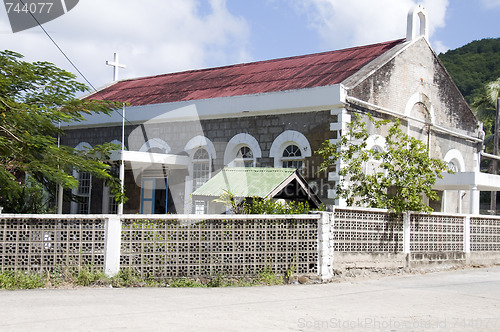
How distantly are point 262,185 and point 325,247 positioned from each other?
2.37m

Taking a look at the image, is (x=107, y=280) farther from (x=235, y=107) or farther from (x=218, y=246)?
(x=235, y=107)

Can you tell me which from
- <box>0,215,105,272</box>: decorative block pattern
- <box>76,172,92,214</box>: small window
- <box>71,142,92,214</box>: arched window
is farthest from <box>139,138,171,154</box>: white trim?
<box>0,215,105,272</box>: decorative block pattern

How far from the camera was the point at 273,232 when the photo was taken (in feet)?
38.1

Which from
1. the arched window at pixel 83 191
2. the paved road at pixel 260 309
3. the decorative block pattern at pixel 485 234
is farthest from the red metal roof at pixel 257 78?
the paved road at pixel 260 309

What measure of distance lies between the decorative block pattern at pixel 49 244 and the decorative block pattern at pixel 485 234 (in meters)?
10.0

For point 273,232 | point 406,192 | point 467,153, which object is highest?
point 467,153

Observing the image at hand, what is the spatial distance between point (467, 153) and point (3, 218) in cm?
1681

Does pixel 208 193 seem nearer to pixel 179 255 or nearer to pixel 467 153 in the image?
pixel 179 255

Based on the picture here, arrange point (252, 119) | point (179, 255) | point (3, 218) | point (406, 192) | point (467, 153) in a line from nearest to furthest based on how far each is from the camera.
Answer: point (3, 218) → point (179, 255) → point (406, 192) → point (252, 119) → point (467, 153)

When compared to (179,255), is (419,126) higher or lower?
higher

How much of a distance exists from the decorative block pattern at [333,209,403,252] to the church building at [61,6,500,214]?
2.70 meters

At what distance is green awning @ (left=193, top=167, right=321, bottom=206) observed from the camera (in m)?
13.3

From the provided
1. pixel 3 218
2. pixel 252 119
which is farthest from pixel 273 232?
pixel 252 119

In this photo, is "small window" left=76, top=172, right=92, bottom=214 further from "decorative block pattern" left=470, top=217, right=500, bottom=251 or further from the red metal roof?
"decorative block pattern" left=470, top=217, right=500, bottom=251
